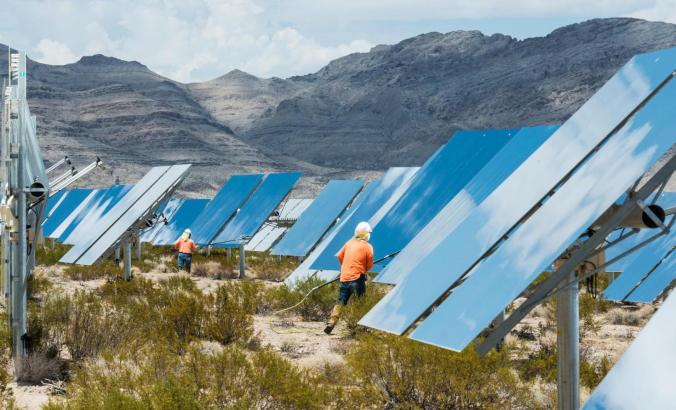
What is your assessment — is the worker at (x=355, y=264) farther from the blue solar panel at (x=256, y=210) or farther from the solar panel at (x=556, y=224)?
the blue solar panel at (x=256, y=210)

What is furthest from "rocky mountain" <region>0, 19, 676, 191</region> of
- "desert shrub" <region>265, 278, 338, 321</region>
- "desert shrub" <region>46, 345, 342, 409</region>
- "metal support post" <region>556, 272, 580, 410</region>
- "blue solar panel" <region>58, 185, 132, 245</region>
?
"metal support post" <region>556, 272, 580, 410</region>

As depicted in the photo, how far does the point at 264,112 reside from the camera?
12406 cm

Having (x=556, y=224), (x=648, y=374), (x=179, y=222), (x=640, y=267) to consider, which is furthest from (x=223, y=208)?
(x=648, y=374)

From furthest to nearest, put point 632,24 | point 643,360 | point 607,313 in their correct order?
point 632,24 → point 607,313 → point 643,360

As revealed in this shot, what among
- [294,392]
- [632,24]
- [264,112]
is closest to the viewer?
[294,392]

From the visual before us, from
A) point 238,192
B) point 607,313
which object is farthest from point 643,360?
point 238,192

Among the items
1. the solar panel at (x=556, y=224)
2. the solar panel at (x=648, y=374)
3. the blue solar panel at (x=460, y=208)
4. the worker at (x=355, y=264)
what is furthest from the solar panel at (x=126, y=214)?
the solar panel at (x=648, y=374)

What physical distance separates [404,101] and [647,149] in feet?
372

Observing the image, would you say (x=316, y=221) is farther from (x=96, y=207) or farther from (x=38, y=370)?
(x=96, y=207)

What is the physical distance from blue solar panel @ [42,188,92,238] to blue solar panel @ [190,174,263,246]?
43.3 feet

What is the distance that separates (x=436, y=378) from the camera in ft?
23.1

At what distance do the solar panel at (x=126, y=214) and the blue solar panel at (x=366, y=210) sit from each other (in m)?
3.81

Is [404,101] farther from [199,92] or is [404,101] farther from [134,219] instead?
[134,219]

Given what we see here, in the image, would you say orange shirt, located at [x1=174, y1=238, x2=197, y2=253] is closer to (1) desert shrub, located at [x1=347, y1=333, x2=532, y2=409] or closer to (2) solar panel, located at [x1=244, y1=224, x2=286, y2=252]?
(2) solar panel, located at [x1=244, y1=224, x2=286, y2=252]
